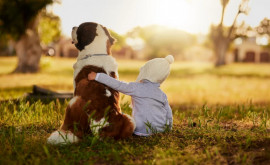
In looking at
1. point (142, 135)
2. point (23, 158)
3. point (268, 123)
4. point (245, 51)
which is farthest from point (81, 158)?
point (245, 51)

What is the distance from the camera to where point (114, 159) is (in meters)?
2.71

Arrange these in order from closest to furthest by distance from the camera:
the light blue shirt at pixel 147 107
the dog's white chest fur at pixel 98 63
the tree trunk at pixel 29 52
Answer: the dog's white chest fur at pixel 98 63
the light blue shirt at pixel 147 107
the tree trunk at pixel 29 52

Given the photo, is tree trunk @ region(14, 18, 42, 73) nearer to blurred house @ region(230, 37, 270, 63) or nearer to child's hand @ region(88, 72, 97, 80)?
child's hand @ region(88, 72, 97, 80)

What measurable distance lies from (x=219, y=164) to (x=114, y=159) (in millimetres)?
856

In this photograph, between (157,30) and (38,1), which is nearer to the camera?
(38,1)

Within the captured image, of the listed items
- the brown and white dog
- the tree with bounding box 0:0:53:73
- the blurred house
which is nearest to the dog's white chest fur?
the brown and white dog

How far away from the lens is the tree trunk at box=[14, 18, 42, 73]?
47.8 ft

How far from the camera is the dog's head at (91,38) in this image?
3.30m

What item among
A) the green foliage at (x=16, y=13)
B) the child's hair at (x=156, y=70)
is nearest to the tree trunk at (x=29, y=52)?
the green foliage at (x=16, y=13)

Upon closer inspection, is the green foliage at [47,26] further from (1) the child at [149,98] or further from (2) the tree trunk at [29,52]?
(1) the child at [149,98]

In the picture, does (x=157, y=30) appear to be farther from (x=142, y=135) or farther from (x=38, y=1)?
(x=142, y=135)

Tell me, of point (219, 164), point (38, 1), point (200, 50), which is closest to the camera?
point (219, 164)

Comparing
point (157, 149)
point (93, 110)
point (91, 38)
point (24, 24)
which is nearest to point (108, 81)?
point (93, 110)

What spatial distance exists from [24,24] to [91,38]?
10789 mm
